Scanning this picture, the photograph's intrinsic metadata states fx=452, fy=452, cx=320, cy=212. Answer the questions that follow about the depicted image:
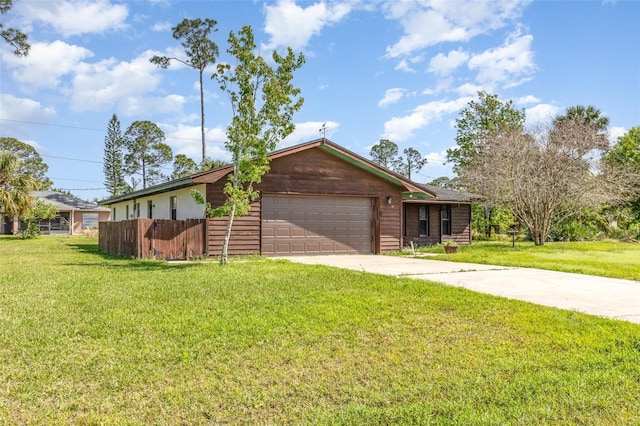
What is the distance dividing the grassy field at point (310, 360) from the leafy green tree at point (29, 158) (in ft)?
170

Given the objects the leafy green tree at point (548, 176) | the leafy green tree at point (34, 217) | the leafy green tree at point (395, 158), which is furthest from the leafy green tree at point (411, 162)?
the leafy green tree at point (34, 217)

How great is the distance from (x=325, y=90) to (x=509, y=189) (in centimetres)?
897

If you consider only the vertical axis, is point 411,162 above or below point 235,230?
above

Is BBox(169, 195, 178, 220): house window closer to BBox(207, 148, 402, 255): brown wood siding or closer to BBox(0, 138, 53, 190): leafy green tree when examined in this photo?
BBox(207, 148, 402, 255): brown wood siding

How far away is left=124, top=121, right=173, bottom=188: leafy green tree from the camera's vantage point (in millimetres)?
46562

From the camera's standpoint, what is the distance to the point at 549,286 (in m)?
8.21

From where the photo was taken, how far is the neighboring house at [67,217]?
3775cm

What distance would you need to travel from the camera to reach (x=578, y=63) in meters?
14.8

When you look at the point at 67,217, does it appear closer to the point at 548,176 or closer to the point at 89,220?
the point at 89,220

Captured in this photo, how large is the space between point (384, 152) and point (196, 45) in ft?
100.0

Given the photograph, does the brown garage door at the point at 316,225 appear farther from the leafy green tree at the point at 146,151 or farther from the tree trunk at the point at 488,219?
the leafy green tree at the point at 146,151

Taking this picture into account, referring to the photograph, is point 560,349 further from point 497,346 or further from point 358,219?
point 358,219

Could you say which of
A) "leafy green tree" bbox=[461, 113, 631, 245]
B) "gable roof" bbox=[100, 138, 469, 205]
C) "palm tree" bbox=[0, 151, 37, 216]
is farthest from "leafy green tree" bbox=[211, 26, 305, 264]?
"palm tree" bbox=[0, 151, 37, 216]

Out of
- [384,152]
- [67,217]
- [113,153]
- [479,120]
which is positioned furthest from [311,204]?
[384,152]
